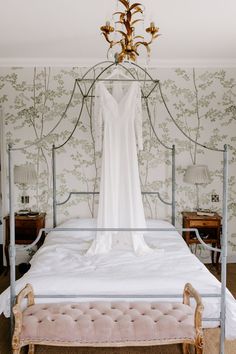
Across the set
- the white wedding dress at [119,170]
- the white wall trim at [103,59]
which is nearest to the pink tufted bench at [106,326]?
the white wedding dress at [119,170]

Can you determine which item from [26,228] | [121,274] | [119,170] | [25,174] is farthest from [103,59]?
[121,274]

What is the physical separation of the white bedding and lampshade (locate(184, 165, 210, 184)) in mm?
1135

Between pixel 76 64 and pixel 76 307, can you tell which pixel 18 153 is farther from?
pixel 76 307

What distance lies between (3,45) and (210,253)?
3.62 m

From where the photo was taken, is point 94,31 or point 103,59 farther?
point 103,59

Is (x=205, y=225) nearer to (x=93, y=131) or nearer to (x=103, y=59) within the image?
(x=93, y=131)

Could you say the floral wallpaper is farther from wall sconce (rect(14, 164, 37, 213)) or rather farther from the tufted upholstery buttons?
the tufted upholstery buttons

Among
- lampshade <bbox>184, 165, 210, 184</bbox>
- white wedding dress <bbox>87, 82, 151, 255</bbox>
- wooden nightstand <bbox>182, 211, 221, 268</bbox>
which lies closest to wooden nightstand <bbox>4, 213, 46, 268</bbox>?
white wedding dress <bbox>87, 82, 151, 255</bbox>

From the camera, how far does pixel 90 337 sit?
8.09 ft

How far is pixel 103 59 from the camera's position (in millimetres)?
4918

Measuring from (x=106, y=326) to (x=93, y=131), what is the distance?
9.75 feet

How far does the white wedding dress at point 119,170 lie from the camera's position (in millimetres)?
3674

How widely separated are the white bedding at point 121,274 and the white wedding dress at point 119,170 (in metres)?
0.22

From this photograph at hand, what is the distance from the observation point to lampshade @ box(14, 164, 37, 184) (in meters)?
4.63
